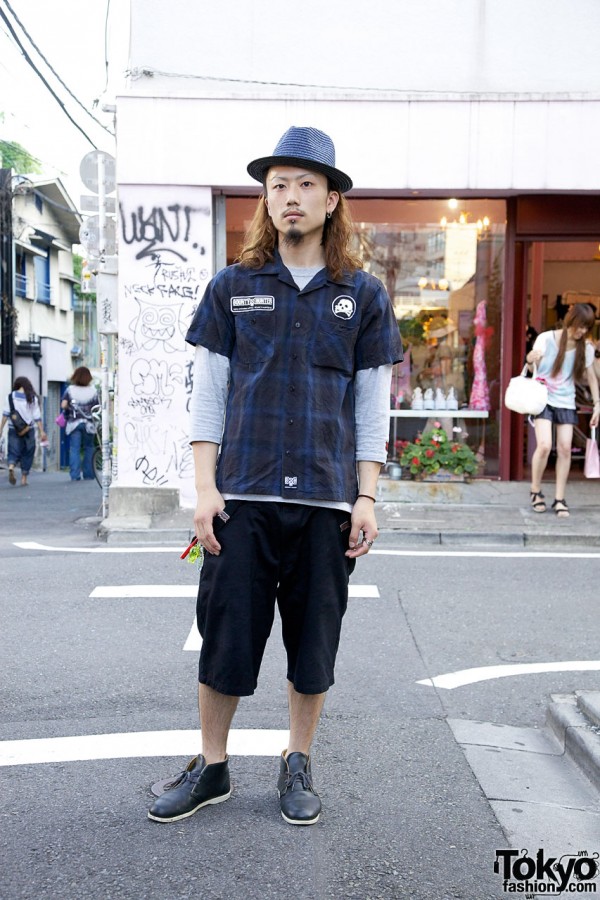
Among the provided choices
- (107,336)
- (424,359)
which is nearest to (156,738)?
(107,336)

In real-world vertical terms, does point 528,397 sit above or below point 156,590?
above

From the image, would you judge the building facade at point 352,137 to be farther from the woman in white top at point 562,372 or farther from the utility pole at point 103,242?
the woman in white top at point 562,372

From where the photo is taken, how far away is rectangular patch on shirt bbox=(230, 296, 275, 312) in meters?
3.02

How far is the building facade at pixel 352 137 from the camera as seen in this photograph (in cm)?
993

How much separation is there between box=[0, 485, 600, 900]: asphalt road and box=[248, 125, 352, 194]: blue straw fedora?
2093mm

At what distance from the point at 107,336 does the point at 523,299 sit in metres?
4.80

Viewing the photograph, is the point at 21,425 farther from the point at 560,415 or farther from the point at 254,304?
the point at 254,304

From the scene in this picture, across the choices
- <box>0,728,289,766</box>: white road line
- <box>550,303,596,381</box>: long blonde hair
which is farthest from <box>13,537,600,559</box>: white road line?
<box>0,728,289,766</box>: white road line

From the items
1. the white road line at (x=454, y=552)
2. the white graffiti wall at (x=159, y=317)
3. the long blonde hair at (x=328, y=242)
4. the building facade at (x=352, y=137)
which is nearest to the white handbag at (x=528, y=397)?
the white road line at (x=454, y=552)

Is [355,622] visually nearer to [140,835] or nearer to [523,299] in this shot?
[140,835]

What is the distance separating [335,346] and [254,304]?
290 millimetres

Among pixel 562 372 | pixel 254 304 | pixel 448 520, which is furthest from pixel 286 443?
pixel 562 372

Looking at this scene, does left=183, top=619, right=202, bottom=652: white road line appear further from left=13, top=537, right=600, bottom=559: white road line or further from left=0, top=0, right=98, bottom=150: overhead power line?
left=0, top=0, right=98, bottom=150: overhead power line

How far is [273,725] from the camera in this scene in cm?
398
